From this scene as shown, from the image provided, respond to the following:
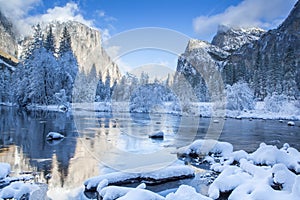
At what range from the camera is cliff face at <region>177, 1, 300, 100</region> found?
5859 centimetres

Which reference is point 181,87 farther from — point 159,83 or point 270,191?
point 270,191

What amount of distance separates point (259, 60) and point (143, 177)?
71.8m

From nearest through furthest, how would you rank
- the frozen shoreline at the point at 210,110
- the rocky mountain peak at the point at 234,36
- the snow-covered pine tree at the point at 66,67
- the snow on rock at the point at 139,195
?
1. the snow on rock at the point at 139,195
2. the frozen shoreline at the point at 210,110
3. the snow-covered pine tree at the point at 66,67
4. the rocky mountain peak at the point at 234,36

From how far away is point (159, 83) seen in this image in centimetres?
5462

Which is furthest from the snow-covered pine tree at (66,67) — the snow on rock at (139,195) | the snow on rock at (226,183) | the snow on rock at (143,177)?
the snow on rock at (139,195)

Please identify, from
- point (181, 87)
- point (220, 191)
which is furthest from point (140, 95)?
point (220, 191)

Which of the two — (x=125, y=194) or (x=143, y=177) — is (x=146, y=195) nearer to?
(x=125, y=194)

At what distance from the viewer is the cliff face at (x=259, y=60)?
58.6m

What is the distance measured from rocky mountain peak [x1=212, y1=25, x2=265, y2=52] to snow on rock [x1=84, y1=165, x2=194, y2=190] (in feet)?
528

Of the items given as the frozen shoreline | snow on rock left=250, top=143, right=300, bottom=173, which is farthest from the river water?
the frozen shoreline

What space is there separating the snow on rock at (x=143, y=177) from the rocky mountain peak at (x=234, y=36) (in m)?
161

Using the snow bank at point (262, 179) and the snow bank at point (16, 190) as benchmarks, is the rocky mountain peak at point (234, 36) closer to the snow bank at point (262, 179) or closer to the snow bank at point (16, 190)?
the snow bank at point (262, 179)

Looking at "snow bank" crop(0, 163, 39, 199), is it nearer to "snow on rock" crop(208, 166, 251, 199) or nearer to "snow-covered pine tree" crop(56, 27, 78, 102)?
"snow on rock" crop(208, 166, 251, 199)

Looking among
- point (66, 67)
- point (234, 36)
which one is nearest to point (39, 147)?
point (66, 67)
